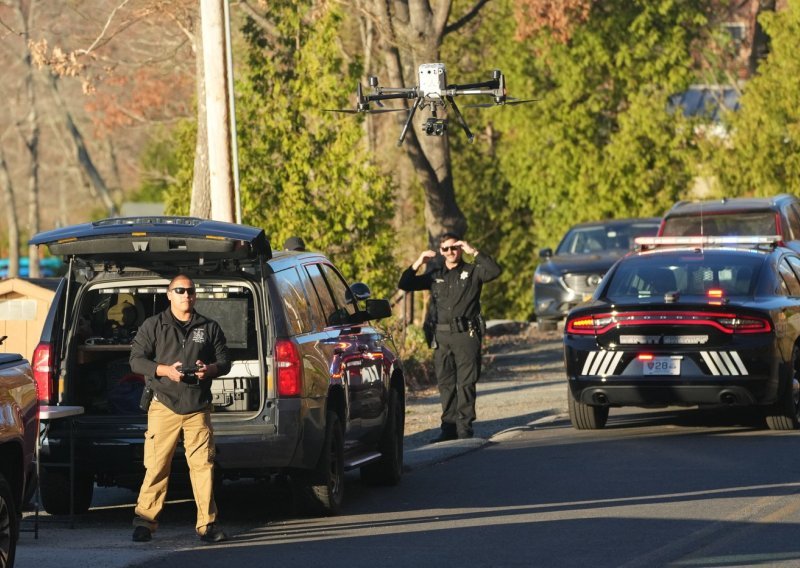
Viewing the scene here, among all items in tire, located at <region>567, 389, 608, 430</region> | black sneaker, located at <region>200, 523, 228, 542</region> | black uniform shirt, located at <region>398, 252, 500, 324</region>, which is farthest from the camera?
tire, located at <region>567, 389, 608, 430</region>

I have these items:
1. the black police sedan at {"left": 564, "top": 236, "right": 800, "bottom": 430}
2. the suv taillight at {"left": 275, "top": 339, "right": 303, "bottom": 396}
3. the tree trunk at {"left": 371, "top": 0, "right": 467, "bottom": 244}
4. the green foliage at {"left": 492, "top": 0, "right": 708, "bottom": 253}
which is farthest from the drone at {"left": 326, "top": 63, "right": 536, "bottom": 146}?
the green foliage at {"left": 492, "top": 0, "right": 708, "bottom": 253}

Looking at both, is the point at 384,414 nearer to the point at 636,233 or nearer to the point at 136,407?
the point at 136,407

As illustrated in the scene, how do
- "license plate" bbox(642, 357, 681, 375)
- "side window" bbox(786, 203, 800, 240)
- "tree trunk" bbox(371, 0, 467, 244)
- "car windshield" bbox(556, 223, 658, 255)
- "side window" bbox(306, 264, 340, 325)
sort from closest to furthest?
1. "side window" bbox(306, 264, 340, 325)
2. "license plate" bbox(642, 357, 681, 375)
3. "side window" bbox(786, 203, 800, 240)
4. "tree trunk" bbox(371, 0, 467, 244)
5. "car windshield" bbox(556, 223, 658, 255)

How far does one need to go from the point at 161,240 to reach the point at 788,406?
6.45 meters

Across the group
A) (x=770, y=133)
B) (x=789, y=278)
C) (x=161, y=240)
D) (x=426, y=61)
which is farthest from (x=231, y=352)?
(x=770, y=133)

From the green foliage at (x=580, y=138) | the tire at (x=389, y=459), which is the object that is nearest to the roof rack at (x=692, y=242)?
the tire at (x=389, y=459)

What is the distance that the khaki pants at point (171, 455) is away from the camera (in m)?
9.81

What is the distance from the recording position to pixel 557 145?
126ft

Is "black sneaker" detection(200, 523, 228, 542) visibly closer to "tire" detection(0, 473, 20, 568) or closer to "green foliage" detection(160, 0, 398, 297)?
"tire" detection(0, 473, 20, 568)

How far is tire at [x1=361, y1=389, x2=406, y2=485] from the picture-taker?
12.4 m

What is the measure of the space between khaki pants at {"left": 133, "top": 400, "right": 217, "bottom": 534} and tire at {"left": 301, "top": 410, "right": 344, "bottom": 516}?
3.42ft

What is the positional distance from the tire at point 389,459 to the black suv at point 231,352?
1.93 feet

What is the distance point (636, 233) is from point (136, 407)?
61.9 ft

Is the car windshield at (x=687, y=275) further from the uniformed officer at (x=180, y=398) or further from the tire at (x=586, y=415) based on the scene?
the uniformed officer at (x=180, y=398)
